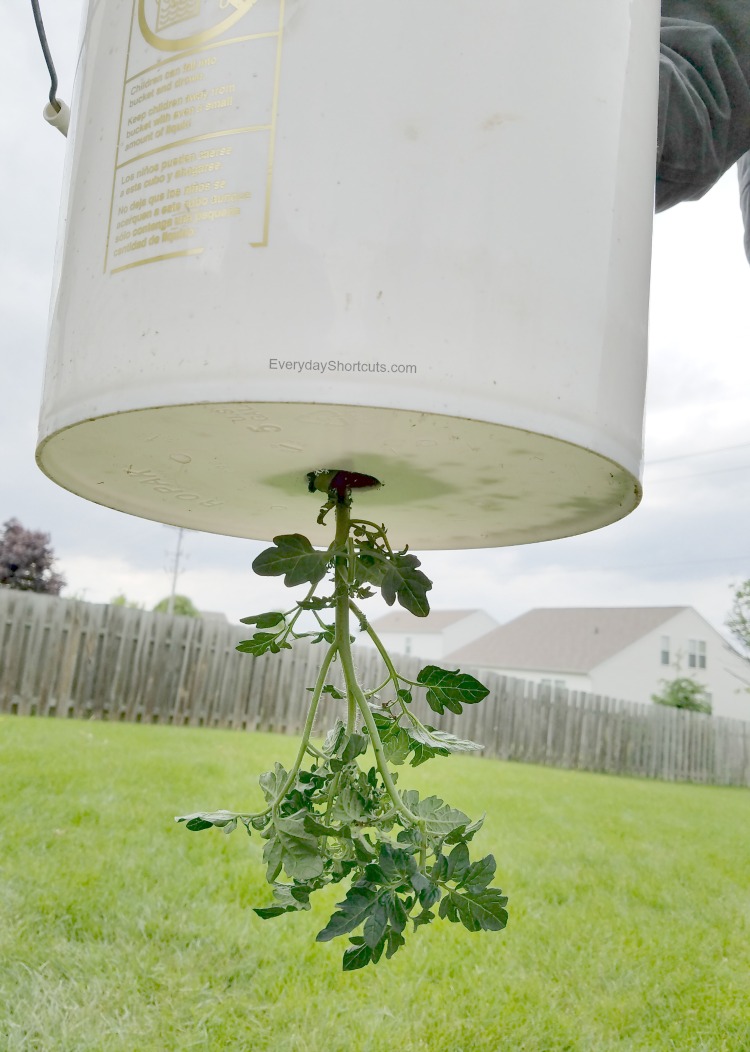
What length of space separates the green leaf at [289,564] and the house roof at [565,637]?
19.6m

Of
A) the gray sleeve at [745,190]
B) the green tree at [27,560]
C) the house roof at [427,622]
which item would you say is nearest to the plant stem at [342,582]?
the gray sleeve at [745,190]

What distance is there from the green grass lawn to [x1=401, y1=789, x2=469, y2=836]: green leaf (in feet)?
3.56

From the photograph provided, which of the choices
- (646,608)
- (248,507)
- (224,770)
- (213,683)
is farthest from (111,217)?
(646,608)

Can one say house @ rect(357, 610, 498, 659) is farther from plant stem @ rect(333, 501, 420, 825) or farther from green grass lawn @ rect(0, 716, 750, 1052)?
plant stem @ rect(333, 501, 420, 825)

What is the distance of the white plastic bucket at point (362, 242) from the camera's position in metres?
0.40

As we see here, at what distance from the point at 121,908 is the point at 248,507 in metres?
1.56

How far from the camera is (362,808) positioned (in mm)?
549

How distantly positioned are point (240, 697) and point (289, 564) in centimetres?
665

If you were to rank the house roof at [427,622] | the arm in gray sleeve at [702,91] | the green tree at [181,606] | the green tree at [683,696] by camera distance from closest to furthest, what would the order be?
1. the arm in gray sleeve at [702,91]
2. the green tree at [683,696]
3. the green tree at [181,606]
4. the house roof at [427,622]

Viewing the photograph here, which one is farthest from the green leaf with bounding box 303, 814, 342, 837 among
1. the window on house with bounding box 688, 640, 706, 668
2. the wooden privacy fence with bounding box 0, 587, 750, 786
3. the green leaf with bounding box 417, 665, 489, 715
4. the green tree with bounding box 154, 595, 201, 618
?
the window on house with bounding box 688, 640, 706, 668

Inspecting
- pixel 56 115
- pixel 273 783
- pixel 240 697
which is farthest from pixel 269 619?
pixel 240 697

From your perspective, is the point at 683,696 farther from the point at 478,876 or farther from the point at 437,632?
the point at 478,876

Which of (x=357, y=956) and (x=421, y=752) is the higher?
(x=421, y=752)

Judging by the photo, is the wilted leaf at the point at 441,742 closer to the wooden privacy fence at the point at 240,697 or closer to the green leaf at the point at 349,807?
the green leaf at the point at 349,807
